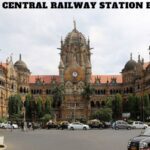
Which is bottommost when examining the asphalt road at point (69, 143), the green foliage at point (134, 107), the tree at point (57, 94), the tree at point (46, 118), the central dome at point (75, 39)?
the asphalt road at point (69, 143)

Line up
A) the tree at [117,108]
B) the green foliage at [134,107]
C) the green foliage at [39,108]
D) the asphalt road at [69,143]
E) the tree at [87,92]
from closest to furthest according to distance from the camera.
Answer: the asphalt road at [69,143] → the green foliage at [134,107] → the tree at [117,108] → the green foliage at [39,108] → the tree at [87,92]

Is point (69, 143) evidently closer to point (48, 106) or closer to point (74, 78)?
point (48, 106)

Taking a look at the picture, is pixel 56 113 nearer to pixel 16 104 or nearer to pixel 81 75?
pixel 81 75

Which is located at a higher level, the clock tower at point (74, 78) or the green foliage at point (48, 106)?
the clock tower at point (74, 78)

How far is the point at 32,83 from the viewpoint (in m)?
148

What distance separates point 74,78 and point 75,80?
67 centimetres

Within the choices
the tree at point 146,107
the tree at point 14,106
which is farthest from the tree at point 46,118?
the tree at point 146,107

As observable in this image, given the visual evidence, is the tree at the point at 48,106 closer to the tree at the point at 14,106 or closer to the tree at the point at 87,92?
the tree at the point at 14,106

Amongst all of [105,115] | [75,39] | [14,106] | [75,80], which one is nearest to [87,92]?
[75,80]

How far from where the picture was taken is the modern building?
132 meters

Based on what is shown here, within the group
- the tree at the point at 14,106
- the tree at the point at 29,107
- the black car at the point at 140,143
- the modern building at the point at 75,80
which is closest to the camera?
the black car at the point at 140,143

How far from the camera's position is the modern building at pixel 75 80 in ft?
434

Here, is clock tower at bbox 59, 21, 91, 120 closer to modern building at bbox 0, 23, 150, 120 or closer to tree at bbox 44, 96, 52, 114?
modern building at bbox 0, 23, 150, 120

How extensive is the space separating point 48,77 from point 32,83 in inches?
270
